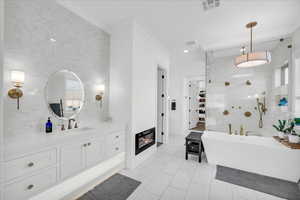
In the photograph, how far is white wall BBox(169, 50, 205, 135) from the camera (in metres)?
5.11

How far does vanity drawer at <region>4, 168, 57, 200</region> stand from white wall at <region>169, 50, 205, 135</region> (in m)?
4.55

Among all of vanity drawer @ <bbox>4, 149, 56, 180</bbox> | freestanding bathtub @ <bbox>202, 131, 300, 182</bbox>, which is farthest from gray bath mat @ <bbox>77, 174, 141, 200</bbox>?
freestanding bathtub @ <bbox>202, 131, 300, 182</bbox>

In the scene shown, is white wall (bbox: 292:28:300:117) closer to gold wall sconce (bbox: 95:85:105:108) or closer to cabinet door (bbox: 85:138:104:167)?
cabinet door (bbox: 85:138:104:167)

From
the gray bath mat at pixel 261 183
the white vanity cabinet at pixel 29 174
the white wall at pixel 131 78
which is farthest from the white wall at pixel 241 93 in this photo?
the white vanity cabinet at pixel 29 174

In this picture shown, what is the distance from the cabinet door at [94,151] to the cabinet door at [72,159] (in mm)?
77

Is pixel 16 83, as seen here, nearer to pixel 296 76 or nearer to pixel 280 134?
pixel 280 134

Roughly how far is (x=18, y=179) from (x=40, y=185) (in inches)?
9.9

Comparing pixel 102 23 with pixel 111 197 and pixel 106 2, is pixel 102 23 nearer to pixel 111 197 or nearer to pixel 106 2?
pixel 106 2

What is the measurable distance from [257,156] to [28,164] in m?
3.46

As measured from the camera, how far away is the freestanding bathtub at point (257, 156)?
2133 mm

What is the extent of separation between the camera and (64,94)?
2189 mm

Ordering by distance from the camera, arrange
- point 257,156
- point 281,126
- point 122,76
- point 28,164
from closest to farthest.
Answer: point 28,164, point 257,156, point 281,126, point 122,76

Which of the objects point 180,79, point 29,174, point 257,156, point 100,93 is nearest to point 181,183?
point 257,156

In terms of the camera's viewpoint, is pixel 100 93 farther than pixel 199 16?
Yes
